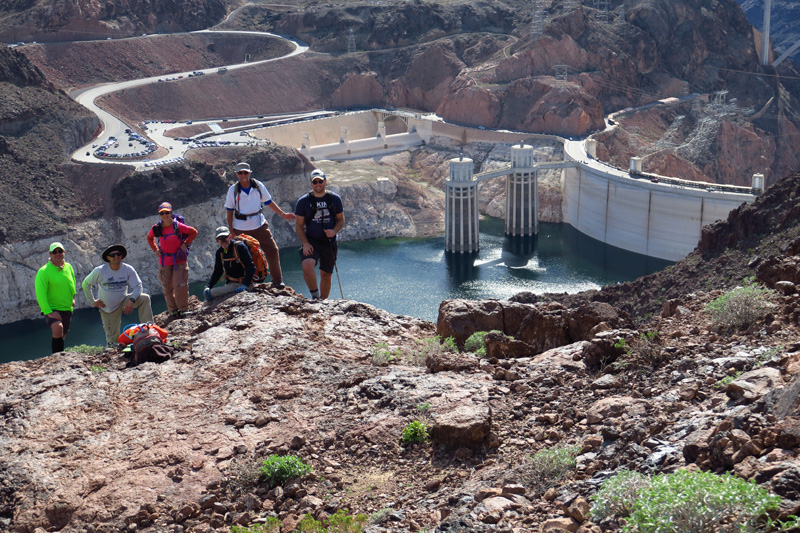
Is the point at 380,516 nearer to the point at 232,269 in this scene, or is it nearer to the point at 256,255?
the point at 232,269

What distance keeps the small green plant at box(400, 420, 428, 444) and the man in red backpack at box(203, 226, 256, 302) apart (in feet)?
17.1

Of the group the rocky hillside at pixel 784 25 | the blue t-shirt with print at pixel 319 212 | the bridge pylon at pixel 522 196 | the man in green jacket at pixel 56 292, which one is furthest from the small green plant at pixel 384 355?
the rocky hillside at pixel 784 25

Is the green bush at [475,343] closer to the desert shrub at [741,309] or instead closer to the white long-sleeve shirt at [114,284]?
the desert shrub at [741,309]

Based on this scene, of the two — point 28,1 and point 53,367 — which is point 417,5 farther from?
point 53,367

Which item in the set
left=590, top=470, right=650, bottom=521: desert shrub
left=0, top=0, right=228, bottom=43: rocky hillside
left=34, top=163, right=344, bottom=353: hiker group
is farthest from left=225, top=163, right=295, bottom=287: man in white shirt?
left=0, top=0, right=228, bottom=43: rocky hillside

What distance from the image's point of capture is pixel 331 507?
8.91 m

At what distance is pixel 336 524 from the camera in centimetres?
834

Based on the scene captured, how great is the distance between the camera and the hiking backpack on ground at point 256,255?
14352mm

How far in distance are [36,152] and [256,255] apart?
5413 cm

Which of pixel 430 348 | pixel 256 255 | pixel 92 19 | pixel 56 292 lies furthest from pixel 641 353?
pixel 92 19

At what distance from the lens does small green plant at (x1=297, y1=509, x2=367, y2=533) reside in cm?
823

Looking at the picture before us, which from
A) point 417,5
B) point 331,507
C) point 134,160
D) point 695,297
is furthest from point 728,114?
point 331,507

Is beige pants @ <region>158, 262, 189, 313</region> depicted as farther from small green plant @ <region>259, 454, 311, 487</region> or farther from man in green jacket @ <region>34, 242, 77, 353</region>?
small green plant @ <region>259, 454, 311, 487</region>

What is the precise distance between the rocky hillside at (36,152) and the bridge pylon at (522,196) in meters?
32.0
